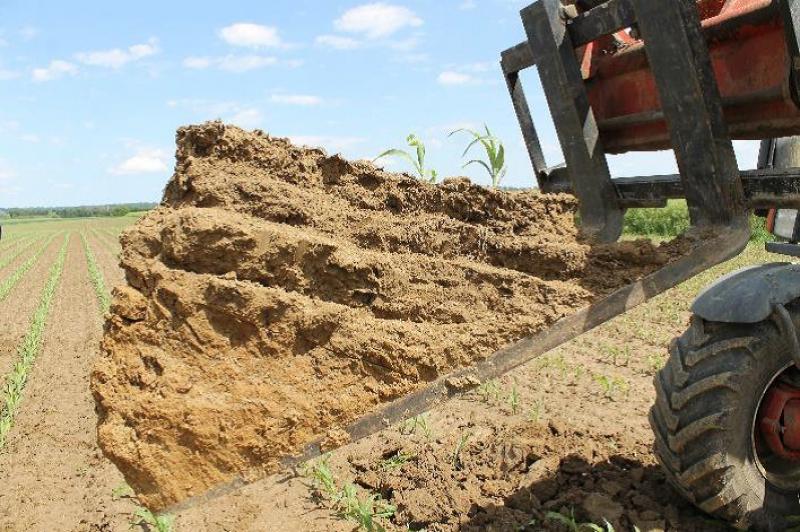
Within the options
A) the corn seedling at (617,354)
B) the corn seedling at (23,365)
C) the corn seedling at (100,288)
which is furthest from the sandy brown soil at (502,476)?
the corn seedling at (100,288)

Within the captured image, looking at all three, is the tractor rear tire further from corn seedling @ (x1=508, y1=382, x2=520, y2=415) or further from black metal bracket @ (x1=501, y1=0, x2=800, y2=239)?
corn seedling @ (x1=508, y1=382, x2=520, y2=415)

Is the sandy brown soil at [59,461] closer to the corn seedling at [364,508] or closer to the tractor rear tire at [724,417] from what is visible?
the corn seedling at [364,508]

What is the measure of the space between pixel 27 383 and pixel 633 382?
268 inches

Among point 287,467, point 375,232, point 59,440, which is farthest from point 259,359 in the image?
point 59,440

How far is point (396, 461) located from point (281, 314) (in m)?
2.03

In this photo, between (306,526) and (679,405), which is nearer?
(679,405)

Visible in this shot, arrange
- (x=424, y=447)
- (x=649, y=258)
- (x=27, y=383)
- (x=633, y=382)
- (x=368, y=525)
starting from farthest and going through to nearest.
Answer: (x=27, y=383), (x=633, y=382), (x=424, y=447), (x=368, y=525), (x=649, y=258)

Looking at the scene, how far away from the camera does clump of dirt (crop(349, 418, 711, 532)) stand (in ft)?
10.8

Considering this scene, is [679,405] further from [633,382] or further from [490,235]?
[633,382]

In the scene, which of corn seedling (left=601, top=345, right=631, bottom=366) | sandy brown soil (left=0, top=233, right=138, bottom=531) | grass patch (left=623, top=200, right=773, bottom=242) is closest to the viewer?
Answer: sandy brown soil (left=0, top=233, right=138, bottom=531)

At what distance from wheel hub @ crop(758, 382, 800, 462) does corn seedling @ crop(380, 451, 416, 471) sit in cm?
211

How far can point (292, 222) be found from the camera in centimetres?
293

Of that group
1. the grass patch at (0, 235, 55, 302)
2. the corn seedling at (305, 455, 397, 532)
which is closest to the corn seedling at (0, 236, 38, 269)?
the grass patch at (0, 235, 55, 302)

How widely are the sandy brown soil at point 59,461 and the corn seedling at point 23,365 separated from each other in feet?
0.30
